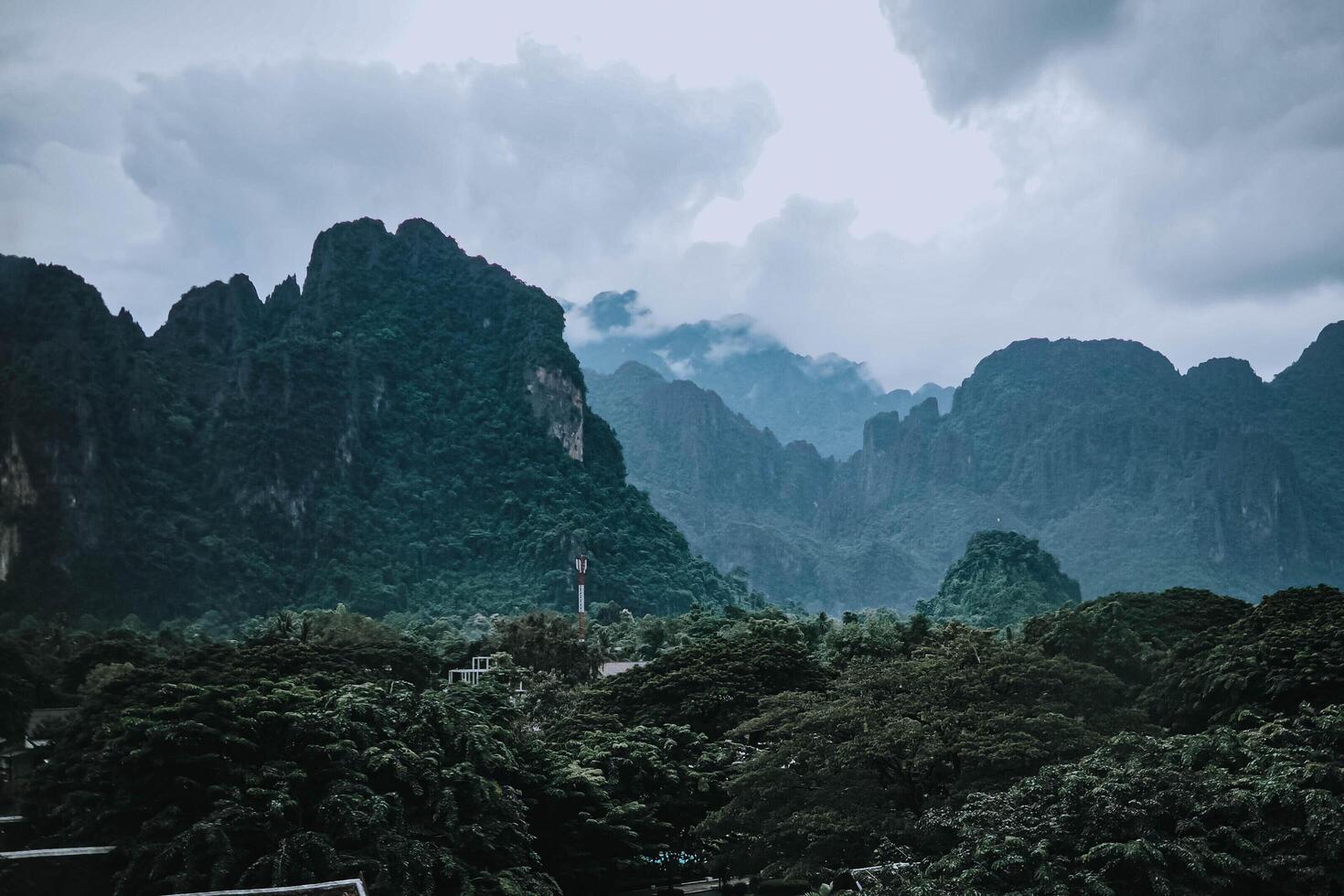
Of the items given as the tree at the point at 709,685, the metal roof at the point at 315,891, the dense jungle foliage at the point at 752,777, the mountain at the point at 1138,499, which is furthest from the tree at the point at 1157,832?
the mountain at the point at 1138,499

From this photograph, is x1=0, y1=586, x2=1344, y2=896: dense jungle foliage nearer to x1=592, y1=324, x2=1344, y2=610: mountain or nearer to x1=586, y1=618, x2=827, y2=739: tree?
x1=586, y1=618, x2=827, y2=739: tree

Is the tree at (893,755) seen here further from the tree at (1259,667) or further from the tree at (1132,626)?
the tree at (1132,626)

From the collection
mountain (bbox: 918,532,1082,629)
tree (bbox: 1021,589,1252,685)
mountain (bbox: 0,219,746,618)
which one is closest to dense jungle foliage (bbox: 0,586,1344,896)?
tree (bbox: 1021,589,1252,685)

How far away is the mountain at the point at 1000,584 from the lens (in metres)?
96.7

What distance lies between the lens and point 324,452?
99812 millimetres

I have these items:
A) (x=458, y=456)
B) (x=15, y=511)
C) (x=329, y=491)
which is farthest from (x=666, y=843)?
(x=458, y=456)

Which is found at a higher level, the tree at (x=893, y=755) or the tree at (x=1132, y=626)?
the tree at (x=1132, y=626)

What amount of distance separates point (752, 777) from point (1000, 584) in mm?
90306

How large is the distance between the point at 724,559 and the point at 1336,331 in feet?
366

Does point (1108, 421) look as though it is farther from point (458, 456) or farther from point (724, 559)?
point (458, 456)

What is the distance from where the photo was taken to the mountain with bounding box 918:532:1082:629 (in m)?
96.7

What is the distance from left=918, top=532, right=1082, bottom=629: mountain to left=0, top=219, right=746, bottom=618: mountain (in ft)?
77.4

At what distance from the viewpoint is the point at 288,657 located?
26.7 m

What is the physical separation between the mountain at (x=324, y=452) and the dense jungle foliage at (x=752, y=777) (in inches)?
2222
